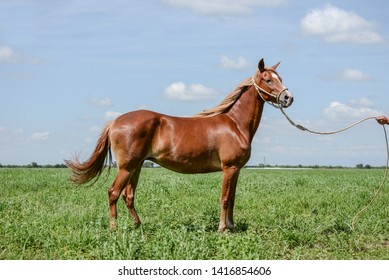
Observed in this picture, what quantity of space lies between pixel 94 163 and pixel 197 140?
214 cm

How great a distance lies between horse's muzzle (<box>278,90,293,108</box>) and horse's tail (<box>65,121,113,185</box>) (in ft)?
10.8

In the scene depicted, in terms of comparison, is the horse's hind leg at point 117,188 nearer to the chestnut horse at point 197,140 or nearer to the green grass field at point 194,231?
the chestnut horse at point 197,140

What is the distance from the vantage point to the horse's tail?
9898 mm

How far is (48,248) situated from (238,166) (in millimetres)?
3681

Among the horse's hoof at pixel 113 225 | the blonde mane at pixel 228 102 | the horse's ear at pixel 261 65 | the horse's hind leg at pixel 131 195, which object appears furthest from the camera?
the blonde mane at pixel 228 102

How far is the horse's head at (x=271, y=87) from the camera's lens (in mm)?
9305

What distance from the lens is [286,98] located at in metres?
9.30

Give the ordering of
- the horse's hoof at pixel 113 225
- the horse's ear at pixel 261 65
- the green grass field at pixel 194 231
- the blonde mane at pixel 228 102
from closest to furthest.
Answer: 1. the green grass field at pixel 194 231
2. the horse's hoof at pixel 113 225
3. the horse's ear at pixel 261 65
4. the blonde mane at pixel 228 102

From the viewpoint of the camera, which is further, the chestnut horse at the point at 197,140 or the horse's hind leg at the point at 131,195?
the horse's hind leg at the point at 131,195

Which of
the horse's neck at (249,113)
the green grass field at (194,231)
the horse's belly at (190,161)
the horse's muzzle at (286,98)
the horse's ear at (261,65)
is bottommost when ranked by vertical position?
the green grass field at (194,231)

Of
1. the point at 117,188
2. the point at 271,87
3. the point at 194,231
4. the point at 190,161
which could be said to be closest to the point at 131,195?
the point at 117,188

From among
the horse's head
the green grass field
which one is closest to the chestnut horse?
the horse's head

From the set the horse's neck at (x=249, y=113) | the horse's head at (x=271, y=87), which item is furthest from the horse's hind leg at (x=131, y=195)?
the horse's head at (x=271, y=87)

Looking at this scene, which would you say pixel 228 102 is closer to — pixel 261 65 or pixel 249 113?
pixel 249 113
